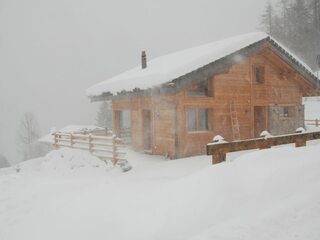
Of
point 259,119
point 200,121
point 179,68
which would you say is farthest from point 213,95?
point 259,119

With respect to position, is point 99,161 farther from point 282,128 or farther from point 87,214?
point 282,128

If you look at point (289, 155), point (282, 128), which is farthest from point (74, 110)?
point (289, 155)

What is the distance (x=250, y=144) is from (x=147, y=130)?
32.3 feet

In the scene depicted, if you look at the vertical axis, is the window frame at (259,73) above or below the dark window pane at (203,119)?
above

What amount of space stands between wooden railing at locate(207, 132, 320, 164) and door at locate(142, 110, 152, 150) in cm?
937

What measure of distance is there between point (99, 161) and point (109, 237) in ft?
31.4

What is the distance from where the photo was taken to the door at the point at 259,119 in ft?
61.7

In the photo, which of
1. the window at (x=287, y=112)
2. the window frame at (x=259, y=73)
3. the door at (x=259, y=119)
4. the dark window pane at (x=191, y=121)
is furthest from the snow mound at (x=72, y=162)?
the window at (x=287, y=112)

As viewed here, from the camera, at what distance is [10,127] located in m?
136

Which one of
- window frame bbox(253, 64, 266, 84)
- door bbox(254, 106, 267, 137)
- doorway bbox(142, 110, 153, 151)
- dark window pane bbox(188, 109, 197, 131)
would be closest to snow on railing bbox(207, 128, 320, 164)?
dark window pane bbox(188, 109, 197, 131)

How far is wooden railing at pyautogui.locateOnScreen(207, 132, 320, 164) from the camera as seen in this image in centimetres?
807

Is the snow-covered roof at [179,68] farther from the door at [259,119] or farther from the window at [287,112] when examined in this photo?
the door at [259,119]

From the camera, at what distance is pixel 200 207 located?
6.33m

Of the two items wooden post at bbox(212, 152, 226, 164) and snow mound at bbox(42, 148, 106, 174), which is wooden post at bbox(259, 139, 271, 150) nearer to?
wooden post at bbox(212, 152, 226, 164)
